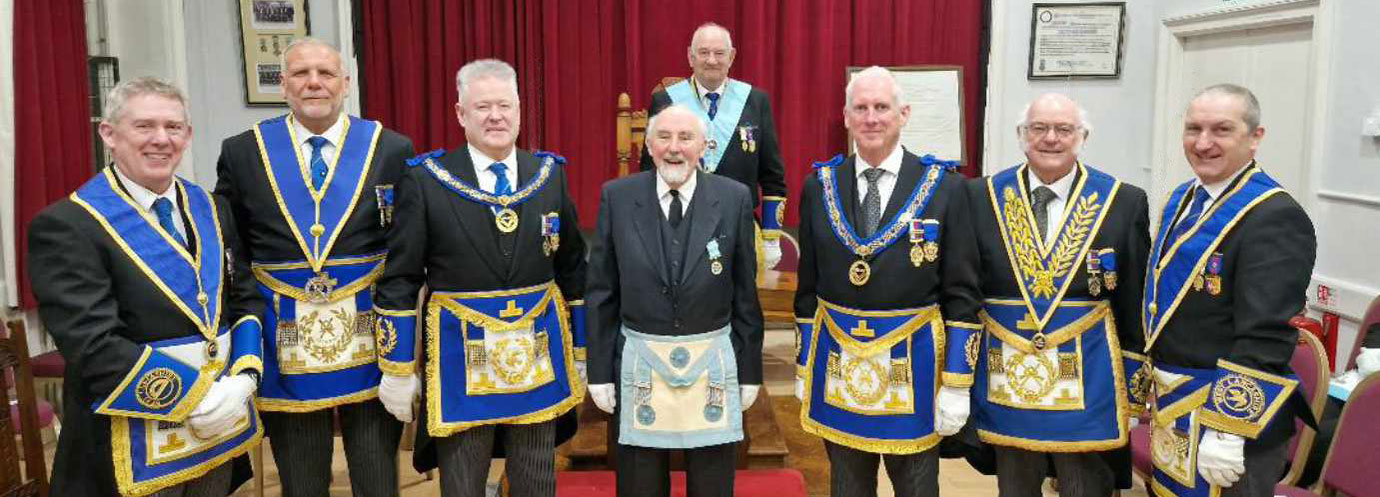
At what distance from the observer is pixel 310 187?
2506mm

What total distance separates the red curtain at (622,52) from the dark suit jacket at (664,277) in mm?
3368

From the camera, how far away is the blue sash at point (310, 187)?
2484 millimetres

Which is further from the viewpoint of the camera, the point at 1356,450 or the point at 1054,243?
the point at 1356,450

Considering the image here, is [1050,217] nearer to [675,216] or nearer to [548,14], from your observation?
[675,216]

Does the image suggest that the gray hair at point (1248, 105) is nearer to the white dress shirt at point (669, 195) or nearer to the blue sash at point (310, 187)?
the white dress shirt at point (669, 195)

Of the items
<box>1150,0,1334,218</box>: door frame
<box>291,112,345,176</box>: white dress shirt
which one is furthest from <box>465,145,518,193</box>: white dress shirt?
<box>1150,0,1334,218</box>: door frame

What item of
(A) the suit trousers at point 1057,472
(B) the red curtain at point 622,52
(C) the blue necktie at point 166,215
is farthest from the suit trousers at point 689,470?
(B) the red curtain at point 622,52

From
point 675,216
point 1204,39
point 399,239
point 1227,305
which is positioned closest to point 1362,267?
point 1204,39

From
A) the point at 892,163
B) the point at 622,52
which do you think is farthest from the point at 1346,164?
the point at 622,52

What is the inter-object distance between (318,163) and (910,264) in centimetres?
153

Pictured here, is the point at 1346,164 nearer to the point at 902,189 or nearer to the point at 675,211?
the point at 902,189

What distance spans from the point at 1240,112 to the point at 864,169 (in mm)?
843

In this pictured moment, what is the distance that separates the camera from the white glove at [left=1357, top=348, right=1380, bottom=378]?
3.14 meters

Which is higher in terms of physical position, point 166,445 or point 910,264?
point 910,264
